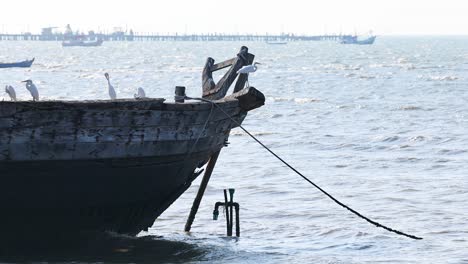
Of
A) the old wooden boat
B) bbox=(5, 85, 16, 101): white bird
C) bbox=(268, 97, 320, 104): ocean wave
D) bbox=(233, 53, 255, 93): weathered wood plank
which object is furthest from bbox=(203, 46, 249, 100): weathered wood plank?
bbox=(268, 97, 320, 104): ocean wave

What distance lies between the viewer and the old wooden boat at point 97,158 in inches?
490

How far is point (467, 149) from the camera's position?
2802 cm

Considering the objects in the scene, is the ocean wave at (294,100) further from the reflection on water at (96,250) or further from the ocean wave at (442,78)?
the reflection on water at (96,250)

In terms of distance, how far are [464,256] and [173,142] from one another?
161 inches

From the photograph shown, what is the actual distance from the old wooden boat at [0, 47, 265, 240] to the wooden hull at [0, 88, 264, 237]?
0.01 meters

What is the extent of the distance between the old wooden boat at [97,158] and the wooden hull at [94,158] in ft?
0.04

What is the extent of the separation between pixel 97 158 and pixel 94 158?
4 cm

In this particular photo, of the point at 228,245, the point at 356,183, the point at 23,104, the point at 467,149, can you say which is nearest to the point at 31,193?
the point at 23,104

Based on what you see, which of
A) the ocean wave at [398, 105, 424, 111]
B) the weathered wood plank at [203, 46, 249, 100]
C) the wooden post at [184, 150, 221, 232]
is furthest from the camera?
the ocean wave at [398, 105, 424, 111]

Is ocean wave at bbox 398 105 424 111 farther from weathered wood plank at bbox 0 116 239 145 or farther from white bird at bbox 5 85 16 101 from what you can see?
white bird at bbox 5 85 16 101

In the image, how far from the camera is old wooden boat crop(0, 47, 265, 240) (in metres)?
12.4

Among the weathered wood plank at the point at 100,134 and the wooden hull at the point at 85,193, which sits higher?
the weathered wood plank at the point at 100,134

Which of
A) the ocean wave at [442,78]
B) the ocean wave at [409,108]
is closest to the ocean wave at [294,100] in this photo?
the ocean wave at [409,108]

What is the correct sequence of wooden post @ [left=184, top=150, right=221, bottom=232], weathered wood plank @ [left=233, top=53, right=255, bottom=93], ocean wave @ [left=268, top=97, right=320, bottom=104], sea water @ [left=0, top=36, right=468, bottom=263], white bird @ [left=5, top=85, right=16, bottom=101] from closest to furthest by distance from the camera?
white bird @ [left=5, top=85, right=16, bottom=101] < sea water @ [left=0, top=36, right=468, bottom=263] < wooden post @ [left=184, top=150, right=221, bottom=232] < weathered wood plank @ [left=233, top=53, right=255, bottom=93] < ocean wave @ [left=268, top=97, right=320, bottom=104]
